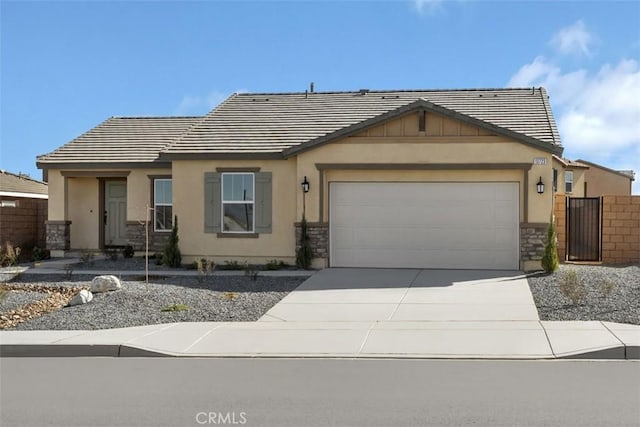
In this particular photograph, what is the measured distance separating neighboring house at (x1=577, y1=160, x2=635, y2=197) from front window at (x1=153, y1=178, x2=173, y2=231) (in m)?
25.0

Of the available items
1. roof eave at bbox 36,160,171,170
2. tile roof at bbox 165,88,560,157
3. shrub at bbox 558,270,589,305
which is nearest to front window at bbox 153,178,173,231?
roof eave at bbox 36,160,171,170

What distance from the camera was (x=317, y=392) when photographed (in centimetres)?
766

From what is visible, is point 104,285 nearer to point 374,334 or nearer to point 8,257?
point 374,334

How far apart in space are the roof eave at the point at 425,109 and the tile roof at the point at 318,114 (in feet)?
1.82

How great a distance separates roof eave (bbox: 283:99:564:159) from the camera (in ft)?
57.2

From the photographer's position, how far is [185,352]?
9883mm

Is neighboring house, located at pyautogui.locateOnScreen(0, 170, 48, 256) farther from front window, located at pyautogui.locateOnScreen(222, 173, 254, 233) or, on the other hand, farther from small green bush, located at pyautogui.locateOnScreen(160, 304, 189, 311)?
small green bush, located at pyautogui.locateOnScreen(160, 304, 189, 311)

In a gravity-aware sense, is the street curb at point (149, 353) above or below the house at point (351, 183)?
below

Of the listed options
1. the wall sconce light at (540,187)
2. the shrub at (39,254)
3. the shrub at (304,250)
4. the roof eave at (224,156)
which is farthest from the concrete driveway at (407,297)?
the shrub at (39,254)

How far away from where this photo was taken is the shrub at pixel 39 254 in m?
22.3

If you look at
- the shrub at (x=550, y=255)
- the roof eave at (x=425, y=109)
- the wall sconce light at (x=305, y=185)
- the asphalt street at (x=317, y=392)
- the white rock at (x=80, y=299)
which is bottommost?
the asphalt street at (x=317, y=392)

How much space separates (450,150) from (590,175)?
79.6 feet

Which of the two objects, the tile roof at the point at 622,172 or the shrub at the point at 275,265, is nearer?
the shrub at the point at 275,265

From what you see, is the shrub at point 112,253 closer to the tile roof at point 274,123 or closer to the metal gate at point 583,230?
the tile roof at point 274,123
